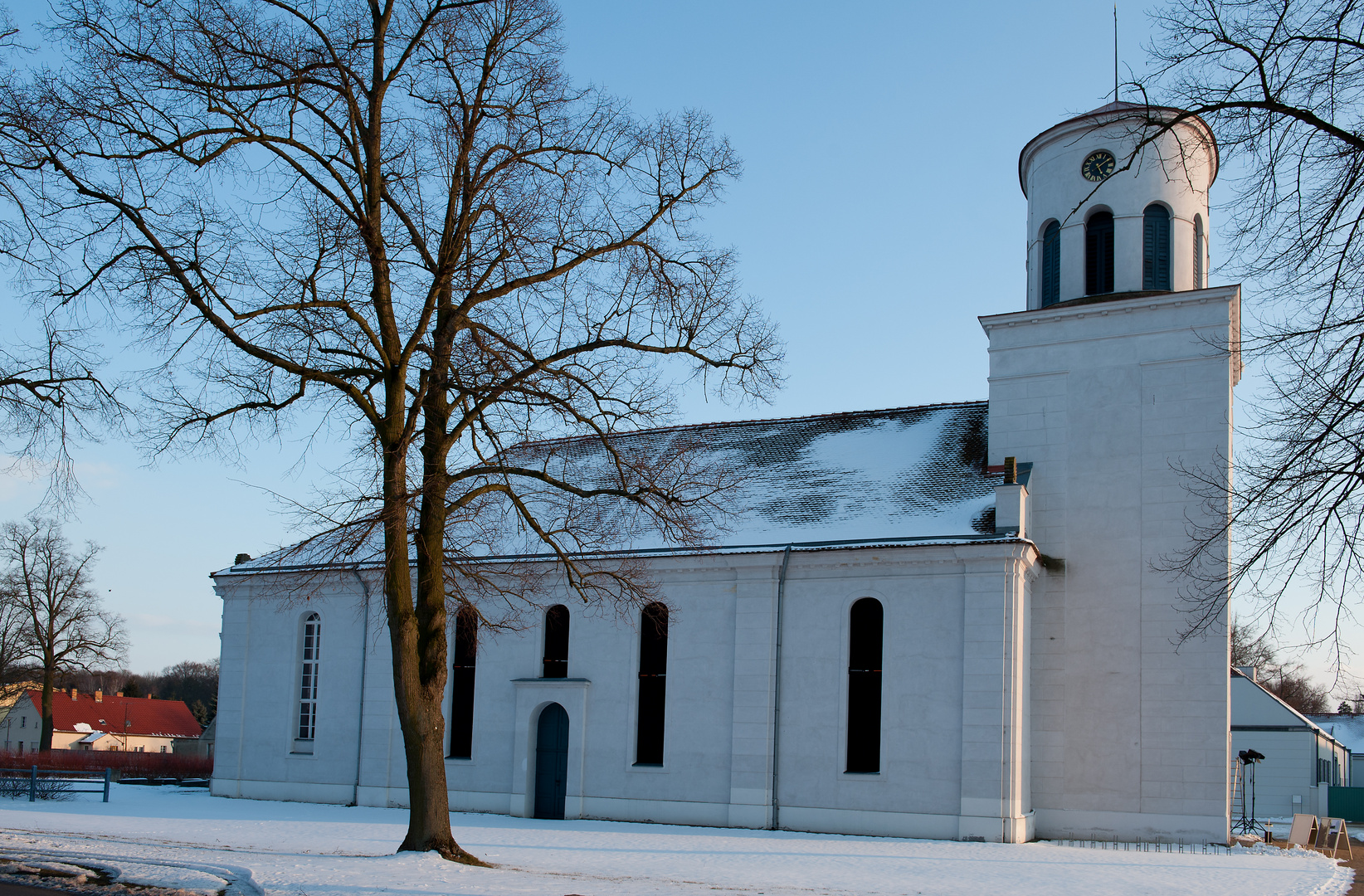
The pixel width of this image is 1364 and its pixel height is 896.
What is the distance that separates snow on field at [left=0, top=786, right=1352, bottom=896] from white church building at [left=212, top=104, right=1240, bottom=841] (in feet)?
4.68

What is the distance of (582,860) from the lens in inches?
705

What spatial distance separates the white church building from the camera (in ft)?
77.0

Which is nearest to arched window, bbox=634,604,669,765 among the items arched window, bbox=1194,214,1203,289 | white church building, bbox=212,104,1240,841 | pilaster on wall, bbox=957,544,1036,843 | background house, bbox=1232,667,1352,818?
white church building, bbox=212,104,1240,841

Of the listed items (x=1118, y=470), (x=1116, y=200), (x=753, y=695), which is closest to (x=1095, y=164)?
(x=1116, y=200)

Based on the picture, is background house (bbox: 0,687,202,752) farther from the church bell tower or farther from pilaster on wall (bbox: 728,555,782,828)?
the church bell tower

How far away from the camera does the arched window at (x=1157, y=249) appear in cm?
2634

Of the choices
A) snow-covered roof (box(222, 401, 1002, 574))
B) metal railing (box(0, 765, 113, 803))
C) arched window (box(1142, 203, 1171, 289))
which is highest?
arched window (box(1142, 203, 1171, 289))

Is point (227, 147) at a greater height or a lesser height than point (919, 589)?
greater

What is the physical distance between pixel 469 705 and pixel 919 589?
488 inches

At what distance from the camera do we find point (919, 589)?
24344 mm

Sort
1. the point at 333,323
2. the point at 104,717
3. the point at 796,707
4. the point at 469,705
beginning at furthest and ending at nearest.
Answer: the point at 104,717
the point at 469,705
the point at 796,707
the point at 333,323

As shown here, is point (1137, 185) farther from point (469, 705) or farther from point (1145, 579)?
point (469, 705)

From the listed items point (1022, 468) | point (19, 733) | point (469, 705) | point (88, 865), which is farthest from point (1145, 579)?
point (19, 733)

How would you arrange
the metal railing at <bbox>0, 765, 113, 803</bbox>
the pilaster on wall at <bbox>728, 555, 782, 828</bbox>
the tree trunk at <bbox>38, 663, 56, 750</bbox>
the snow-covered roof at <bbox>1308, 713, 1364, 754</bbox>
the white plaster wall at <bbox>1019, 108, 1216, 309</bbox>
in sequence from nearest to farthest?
the pilaster on wall at <bbox>728, 555, 782, 828</bbox> < the white plaster wall at <bbox>1019, 108, 1216, 309</bbox> < the metal railing at <bbox>0, 765, 113, 803</bbox> < the tree trunk at <bbox>38, 663, 56, 750</bbox> < the snow-covered roof at <bbox>1308, 713, 1364, 754</bbox>
